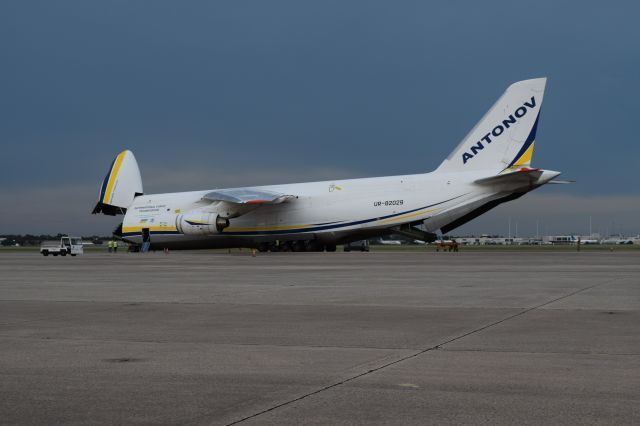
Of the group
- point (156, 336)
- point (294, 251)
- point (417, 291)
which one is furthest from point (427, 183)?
point (156, 336)

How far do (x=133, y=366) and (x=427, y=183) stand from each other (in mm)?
37566

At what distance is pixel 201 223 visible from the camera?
46.7m

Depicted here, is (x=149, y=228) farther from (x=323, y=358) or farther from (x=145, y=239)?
(x=323, y=358)

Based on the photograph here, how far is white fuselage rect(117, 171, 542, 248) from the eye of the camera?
43062mm

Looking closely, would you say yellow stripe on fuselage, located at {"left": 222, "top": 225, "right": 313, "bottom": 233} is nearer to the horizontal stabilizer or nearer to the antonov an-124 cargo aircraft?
the antonov an-124 cargo aircraft

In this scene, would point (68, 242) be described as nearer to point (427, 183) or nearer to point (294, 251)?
point (294, 251)

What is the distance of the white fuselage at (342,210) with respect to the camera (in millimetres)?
43062

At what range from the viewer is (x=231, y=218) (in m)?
48.6

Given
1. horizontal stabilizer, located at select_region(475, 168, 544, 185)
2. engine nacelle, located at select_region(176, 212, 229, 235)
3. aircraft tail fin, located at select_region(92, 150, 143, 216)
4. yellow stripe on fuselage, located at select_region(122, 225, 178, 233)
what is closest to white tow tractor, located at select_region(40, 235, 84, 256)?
aircraft tail fin, located at select_region(92, 150, 143, 216)

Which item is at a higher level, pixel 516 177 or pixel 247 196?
pixel 516 177

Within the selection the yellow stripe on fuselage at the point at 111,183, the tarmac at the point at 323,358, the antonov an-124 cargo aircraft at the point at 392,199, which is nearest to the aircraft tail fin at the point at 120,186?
the yellow stripe on fuselage at the point at 111,183

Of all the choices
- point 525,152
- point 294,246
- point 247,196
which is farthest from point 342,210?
point 525,152

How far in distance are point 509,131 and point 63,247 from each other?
3576 centimetres

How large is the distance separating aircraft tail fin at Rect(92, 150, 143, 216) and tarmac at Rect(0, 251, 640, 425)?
42643mm
